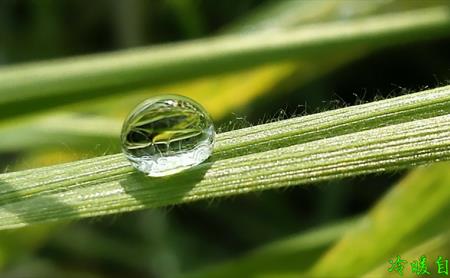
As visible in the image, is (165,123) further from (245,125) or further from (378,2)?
(378,2)

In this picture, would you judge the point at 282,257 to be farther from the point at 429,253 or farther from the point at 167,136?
the point at 167,136

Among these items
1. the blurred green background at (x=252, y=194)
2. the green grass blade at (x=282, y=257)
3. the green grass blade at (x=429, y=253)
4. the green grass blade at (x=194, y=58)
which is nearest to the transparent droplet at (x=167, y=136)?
the green grass blade at (x=429, y=253)

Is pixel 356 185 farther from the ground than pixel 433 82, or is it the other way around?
pixel 433 82

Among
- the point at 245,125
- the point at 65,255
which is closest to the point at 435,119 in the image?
the point at 245,125

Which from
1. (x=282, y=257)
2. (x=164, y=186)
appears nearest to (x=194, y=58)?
(x=282, y=257)

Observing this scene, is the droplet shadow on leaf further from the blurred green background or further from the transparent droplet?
the blurred green background
